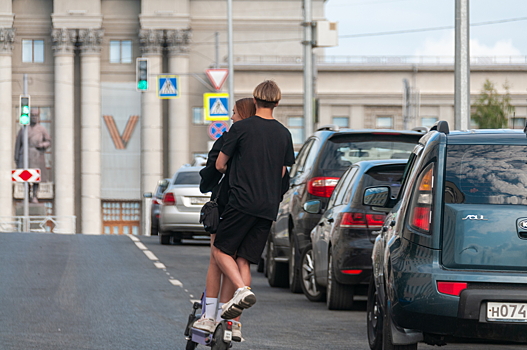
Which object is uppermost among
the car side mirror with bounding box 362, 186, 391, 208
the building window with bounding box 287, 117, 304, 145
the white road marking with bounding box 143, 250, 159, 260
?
the building window with bounding box 287, 117, 304, 145

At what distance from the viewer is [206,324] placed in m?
6.77

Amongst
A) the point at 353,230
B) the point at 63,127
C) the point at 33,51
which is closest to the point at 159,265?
the point at 353,230

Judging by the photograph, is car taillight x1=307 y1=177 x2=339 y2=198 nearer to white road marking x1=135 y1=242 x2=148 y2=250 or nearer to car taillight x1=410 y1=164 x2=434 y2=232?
car taillight x1=410 y1=164 x2=434 y2=232

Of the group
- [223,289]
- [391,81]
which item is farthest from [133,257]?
[391,81]

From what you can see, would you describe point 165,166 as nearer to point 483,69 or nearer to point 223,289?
point 483,69

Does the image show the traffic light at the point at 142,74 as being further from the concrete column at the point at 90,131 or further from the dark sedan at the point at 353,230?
the concrete column at the point at 90,131

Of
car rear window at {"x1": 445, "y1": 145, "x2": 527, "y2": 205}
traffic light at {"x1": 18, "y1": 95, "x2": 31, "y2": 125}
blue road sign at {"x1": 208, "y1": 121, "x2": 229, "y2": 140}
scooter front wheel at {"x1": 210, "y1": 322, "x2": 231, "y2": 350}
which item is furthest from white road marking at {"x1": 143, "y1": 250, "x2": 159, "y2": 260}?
traffic light at {"x1": 18, "y1": 95, "x2": 31, "y2": 125}

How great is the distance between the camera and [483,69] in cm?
6419

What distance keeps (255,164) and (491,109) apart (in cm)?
5126

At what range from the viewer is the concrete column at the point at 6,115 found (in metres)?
65.6

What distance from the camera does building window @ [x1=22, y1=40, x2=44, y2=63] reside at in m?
67.0

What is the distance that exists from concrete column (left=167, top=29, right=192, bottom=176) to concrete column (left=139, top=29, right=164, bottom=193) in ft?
2.25

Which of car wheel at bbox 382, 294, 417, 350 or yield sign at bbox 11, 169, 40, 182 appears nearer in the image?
car wheel at bbox 382, 294, 417, 350

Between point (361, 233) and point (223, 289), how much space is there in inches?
140
